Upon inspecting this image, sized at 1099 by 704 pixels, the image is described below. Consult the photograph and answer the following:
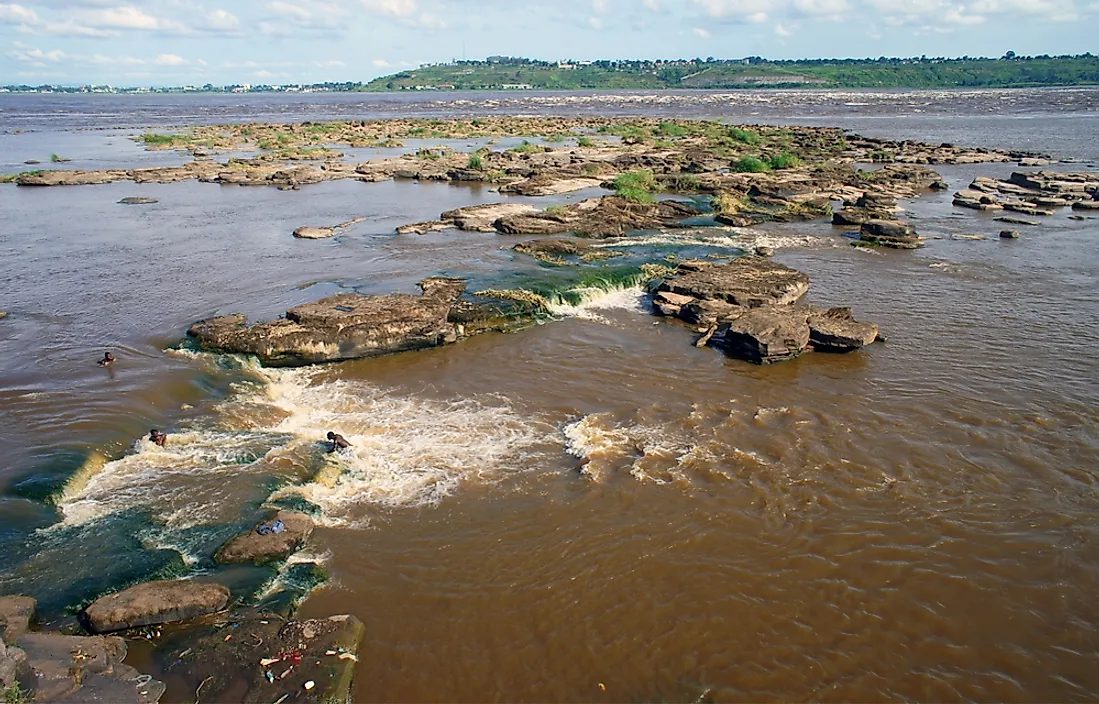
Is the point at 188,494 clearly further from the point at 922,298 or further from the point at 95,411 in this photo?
the point at 922,298

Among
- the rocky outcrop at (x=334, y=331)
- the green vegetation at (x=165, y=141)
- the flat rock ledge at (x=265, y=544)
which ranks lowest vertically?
the flat rock ledge at (x=265, y=544)

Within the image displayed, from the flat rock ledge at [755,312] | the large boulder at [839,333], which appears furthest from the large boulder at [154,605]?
the large boulder at [839,333]

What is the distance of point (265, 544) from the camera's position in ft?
32.0

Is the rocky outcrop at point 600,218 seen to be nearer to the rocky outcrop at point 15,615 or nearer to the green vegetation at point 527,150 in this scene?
the rocky outcrop at point 15,615

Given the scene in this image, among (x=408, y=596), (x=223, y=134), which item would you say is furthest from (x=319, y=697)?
(x=223, y=134)

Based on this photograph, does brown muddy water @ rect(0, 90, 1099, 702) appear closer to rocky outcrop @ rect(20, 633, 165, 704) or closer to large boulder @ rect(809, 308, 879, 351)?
large boulder @ rect(809, 308, 879, 351)

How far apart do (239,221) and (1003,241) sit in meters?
30.9

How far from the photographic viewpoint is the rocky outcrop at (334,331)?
1617 centimetres

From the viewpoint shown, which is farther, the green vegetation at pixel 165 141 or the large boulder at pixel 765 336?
the green vegetation at pixel 165 141

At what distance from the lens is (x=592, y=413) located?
13.8 m

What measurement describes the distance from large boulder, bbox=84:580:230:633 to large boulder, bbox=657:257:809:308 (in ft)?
46.9

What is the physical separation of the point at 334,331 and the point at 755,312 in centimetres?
1035

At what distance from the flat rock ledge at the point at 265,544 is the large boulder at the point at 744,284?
12.7 m

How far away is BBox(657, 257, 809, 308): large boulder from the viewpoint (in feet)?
63.1
